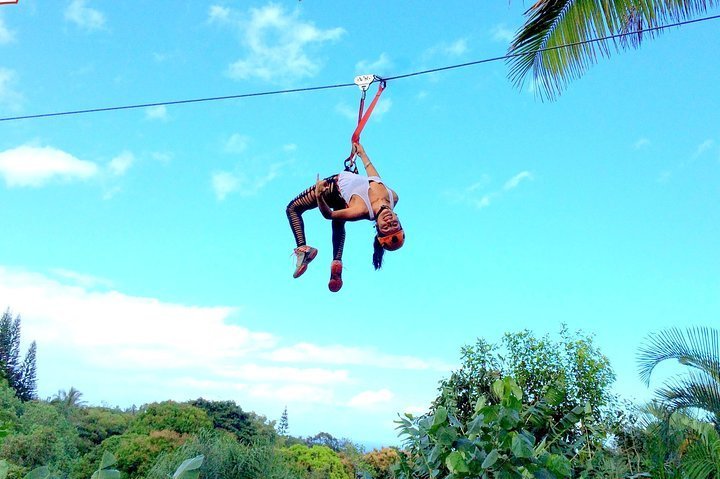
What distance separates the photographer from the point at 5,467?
6.23 feet

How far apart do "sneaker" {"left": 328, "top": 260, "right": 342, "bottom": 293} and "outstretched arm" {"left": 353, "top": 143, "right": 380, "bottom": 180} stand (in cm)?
60

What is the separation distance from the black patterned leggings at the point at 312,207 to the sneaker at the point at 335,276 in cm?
8

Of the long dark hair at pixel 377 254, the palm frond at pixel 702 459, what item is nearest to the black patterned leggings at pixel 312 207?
the long dark hair at pixel 377 254

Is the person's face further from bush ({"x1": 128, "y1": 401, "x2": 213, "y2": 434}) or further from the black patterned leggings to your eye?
bush ({"x1": 128, "y1": 401, "x2": 213, "y2": 434})

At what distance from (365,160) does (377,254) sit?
0.59m

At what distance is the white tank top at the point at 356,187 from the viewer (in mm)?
4035

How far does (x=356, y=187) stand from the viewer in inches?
160

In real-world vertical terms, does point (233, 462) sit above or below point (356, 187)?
below

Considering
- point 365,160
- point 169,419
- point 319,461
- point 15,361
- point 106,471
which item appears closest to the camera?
point 106,471

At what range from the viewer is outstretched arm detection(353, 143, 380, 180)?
4.35 meters

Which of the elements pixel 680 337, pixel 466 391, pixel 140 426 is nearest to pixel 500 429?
pixel 680 337

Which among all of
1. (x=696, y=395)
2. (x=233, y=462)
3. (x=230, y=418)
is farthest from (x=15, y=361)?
(x=696, y=395)

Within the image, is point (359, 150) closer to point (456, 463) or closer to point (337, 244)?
point (337, 244)

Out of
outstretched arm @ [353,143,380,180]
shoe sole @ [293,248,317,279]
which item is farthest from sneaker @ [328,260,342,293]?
outstretched arm @ [353,143,380,180]
